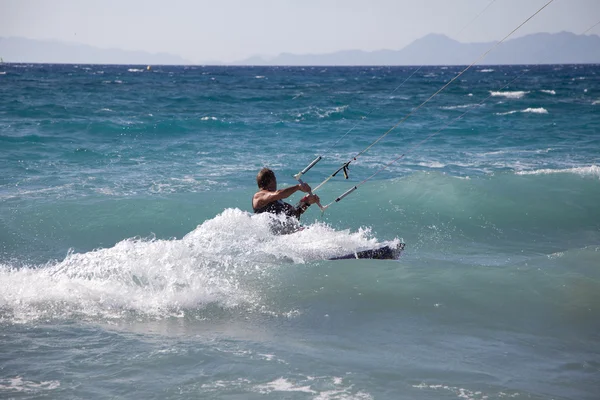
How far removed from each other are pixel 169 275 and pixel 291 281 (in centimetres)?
152

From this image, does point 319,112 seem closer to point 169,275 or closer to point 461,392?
point 169,275

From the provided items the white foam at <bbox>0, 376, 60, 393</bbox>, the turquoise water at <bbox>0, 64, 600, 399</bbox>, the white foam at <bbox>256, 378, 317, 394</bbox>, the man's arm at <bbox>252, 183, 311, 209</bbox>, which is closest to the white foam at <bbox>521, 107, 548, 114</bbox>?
the turquoise water at <bbox>0, 64, 600, 399</bbox>

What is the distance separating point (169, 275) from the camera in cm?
718

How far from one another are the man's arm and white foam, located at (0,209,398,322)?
20 cm

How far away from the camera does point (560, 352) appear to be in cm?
565

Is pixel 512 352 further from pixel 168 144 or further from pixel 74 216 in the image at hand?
pixel 168 144

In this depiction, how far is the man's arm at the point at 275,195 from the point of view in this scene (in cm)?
841

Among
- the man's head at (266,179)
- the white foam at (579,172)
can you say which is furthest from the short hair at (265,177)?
the white foam at (579,172)

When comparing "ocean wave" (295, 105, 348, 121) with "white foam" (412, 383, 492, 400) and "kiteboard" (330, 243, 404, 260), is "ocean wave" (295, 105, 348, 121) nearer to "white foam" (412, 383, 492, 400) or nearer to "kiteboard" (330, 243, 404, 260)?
"kiteboard" (330, 243, 404, 260)

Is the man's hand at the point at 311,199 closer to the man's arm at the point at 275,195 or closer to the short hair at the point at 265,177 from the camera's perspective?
the man's arm at the point at 275,195

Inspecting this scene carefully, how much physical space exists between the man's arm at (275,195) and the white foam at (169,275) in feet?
0.66

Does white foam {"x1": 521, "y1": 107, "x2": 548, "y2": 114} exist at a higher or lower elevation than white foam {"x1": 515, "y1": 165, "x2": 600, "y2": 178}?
higher

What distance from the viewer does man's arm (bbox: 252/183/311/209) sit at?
8406 mm

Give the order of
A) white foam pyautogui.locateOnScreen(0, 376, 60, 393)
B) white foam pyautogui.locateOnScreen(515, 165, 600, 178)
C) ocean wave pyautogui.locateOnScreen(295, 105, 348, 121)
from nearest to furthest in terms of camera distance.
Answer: white foam pyautogui.locateOnScreen(0, 376, 60, 393) < white foam pyautogui.locateOnScreen(515, 165, 600, 178) < ocean wave pyautogui.locateOnScreen(295, 105, 348, 121)
